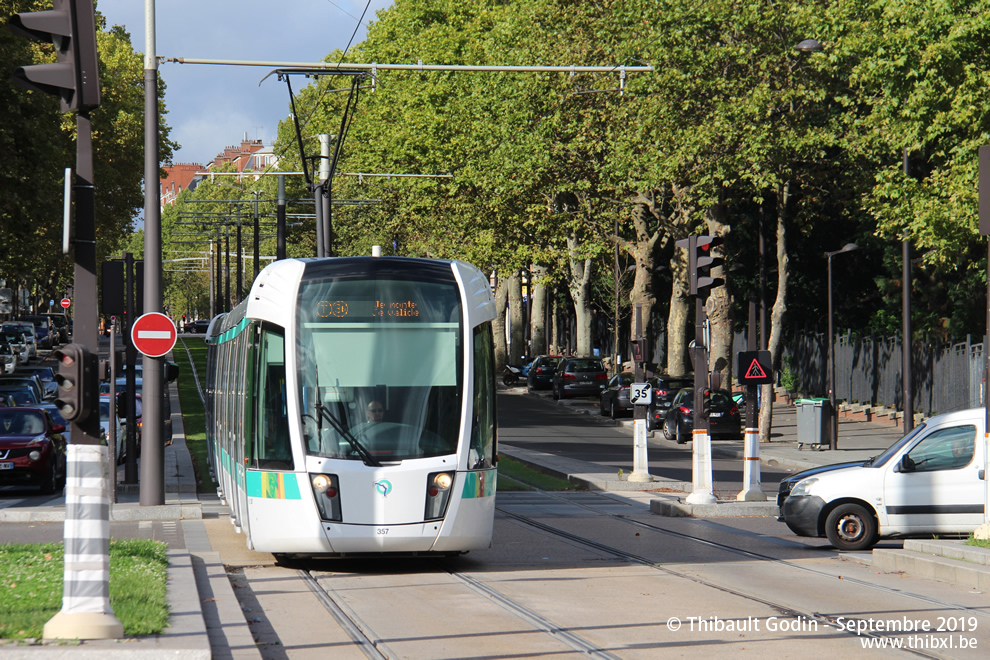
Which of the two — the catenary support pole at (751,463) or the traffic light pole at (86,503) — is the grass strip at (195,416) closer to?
the catenary support pole at (751,463)

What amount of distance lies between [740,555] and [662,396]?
26580mm

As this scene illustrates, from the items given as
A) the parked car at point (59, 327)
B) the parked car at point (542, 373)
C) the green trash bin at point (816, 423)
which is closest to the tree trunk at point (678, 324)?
the parked car at point (542, 373)

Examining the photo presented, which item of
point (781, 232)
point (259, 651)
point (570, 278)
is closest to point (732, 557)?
point (259, 651)

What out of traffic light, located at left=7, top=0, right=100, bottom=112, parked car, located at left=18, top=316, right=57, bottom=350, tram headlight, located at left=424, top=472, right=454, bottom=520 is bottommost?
tram headlight, located at left=424, top=472, right=454, bottom=520

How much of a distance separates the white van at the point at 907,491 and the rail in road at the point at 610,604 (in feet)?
1.34

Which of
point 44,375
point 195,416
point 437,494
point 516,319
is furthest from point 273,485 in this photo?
point 516,319

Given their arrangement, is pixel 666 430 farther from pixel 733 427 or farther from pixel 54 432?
pixel 54 432

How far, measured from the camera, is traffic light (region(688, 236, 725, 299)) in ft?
61.2

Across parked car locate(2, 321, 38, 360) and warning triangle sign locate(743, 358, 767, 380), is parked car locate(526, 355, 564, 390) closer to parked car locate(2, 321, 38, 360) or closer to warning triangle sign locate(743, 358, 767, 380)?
parked car locate(2, 321, 38, 360)

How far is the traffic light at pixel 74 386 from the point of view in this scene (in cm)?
793

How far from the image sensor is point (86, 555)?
25.9 ft

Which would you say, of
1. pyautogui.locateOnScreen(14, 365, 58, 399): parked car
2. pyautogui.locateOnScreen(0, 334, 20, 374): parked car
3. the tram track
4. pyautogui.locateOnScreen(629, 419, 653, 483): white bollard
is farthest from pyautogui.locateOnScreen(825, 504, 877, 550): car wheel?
pyautogui.locateOnScreen(0, 334, 20, 374): parked car

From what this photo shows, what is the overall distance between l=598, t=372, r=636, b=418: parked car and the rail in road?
27934mm

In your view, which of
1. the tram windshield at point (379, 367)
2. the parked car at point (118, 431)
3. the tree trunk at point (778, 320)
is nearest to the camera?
the tram windshield at point (379, 367)
